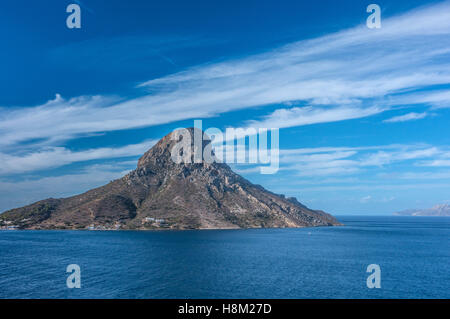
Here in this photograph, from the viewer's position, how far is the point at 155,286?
87.5m

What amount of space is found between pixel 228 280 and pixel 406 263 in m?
82.9

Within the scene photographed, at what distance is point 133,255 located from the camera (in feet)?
466
